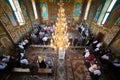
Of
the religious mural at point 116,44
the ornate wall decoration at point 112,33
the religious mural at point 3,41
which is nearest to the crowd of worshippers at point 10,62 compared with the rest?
the religious mural at point 3,41

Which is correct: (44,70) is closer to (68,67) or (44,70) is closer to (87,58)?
(68,67)

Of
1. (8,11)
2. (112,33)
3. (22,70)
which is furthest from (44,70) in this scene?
(112,33)

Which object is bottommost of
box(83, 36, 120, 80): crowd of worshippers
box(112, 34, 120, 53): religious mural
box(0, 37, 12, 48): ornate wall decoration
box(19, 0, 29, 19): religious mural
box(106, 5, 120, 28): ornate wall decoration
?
box(83, 36, 120, 80): crowd of worshippers

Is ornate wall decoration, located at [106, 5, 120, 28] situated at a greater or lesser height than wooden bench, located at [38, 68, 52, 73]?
greater

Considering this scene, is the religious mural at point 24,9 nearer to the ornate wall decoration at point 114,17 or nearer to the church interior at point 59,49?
the church interior at point 59,49

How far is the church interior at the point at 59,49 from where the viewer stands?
265 inches

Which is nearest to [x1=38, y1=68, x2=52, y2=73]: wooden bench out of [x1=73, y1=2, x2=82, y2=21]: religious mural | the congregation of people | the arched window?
the congregation of people

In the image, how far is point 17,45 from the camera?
29.2ft

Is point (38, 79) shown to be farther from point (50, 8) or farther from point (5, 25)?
point (50, 8)

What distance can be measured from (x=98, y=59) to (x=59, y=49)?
3118 mm

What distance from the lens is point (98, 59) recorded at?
857 cm

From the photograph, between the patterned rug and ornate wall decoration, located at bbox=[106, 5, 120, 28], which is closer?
the patterned rug

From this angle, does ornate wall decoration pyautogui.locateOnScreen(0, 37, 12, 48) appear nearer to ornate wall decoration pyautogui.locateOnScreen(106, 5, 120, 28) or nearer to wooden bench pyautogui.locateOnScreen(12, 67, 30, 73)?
wooden bench pyautogui.locateOnScreen(12, 67, 30, 73)

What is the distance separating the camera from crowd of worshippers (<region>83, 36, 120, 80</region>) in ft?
20.5
